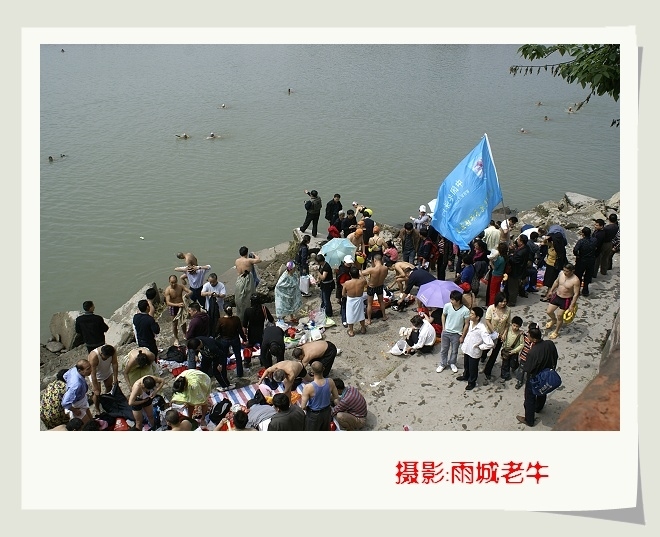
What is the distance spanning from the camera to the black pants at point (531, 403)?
8.20 meters

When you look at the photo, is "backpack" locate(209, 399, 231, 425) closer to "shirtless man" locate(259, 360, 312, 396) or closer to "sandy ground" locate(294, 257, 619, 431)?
"shirtless man" locate(259, 360, 312, 396)

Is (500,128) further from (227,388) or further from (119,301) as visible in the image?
(227,388)

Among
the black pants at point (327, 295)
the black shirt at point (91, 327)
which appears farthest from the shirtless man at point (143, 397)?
the black pants at point (327, 295)

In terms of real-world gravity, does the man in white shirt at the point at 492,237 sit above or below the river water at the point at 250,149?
below

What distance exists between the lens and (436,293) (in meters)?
10.1

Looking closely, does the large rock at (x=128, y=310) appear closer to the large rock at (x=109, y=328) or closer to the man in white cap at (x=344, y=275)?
the large rock at (x=109, y=328)

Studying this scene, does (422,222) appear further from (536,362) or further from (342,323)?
(536,362)

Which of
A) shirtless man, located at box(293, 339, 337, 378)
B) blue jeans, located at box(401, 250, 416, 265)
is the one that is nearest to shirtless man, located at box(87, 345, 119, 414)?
shirtless man, located at box(293, 339, 337, 378)

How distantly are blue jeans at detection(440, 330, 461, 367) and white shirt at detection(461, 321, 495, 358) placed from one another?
44cm

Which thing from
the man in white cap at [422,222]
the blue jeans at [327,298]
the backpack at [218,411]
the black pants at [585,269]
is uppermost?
the man in white cap at [422,222]

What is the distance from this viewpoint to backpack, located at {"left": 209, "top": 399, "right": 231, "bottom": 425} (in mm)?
8844

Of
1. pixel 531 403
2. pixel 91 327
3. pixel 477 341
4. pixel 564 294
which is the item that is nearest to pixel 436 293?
pixel 477 341

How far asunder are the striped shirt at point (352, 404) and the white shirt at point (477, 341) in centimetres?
171
